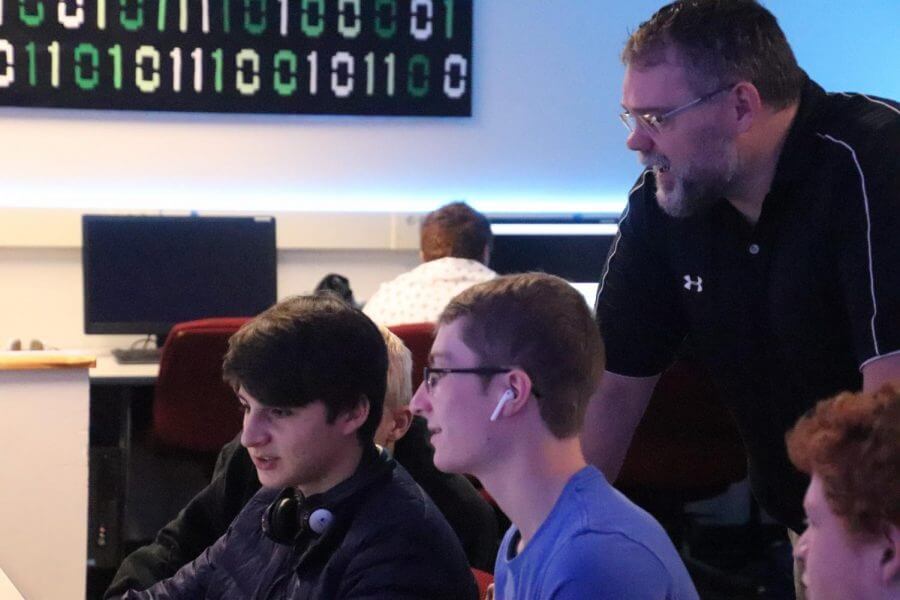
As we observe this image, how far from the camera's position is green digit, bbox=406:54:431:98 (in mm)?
4902

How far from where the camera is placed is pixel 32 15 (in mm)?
4617

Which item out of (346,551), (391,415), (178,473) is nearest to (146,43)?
(178,473)

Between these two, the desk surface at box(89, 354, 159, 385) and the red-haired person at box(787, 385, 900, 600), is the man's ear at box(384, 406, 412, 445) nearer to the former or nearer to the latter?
the red-haired person at box(787, 385, 900, 600)

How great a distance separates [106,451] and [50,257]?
1166mm

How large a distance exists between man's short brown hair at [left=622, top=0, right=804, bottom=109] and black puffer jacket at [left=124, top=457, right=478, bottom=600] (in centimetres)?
69

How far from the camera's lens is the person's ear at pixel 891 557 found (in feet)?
3.31

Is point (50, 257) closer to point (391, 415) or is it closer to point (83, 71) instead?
point (83, 71)

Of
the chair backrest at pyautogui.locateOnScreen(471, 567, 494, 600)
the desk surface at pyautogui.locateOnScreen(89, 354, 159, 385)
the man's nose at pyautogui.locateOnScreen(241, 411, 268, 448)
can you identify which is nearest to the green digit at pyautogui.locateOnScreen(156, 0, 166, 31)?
the desk surface at pyautogui.locateOnScreen(89, 354, 159, 385)

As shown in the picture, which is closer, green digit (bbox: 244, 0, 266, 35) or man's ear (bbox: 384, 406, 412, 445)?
man's ear (bbox: 384, 406, 412, 445)

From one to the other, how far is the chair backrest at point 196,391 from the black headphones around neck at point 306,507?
70.9 inches

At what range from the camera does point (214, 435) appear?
12.3 ft

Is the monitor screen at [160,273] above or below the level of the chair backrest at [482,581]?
above

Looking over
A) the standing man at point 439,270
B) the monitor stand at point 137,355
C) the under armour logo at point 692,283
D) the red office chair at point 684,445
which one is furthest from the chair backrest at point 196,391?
the under armour logo at point 692,283

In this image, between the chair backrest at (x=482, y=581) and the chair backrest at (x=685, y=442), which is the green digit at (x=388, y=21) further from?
the chair backrest at (x=482, y=581)
